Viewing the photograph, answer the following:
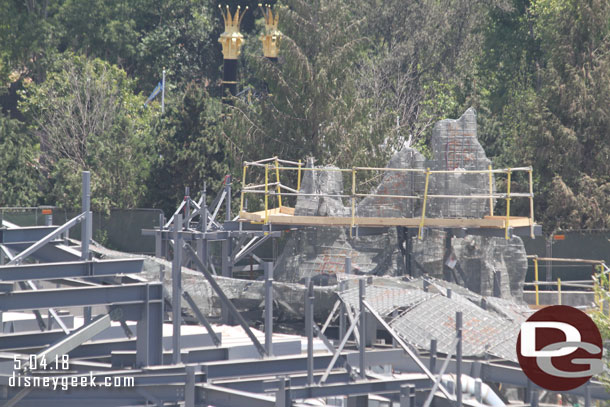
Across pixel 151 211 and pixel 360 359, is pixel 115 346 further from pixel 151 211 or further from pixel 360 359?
pixel 151 211

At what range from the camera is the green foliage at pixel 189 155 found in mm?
40438

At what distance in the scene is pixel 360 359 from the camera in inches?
688

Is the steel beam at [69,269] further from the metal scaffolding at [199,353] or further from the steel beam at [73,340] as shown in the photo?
the steel beam at [73,340]

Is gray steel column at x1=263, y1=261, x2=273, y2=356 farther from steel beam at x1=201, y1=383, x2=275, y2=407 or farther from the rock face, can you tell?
the rock face

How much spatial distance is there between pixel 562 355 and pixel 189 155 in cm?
2456

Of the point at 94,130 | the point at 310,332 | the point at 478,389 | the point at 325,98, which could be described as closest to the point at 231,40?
the point at 94,130

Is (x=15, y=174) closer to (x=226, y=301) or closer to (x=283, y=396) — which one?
(x=226, y=301)

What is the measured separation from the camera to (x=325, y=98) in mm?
38844

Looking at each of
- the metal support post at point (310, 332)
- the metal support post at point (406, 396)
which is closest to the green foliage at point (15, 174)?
the metal support post at point (310, 332)

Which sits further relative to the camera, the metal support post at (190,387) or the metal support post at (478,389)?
the metal support post at (478,389)

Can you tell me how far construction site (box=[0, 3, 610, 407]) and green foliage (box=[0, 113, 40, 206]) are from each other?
16.2m

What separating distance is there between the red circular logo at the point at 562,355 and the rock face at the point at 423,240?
6.60 meters

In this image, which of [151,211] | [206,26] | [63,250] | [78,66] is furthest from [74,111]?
[63,250]

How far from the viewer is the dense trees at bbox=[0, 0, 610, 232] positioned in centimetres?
3862
